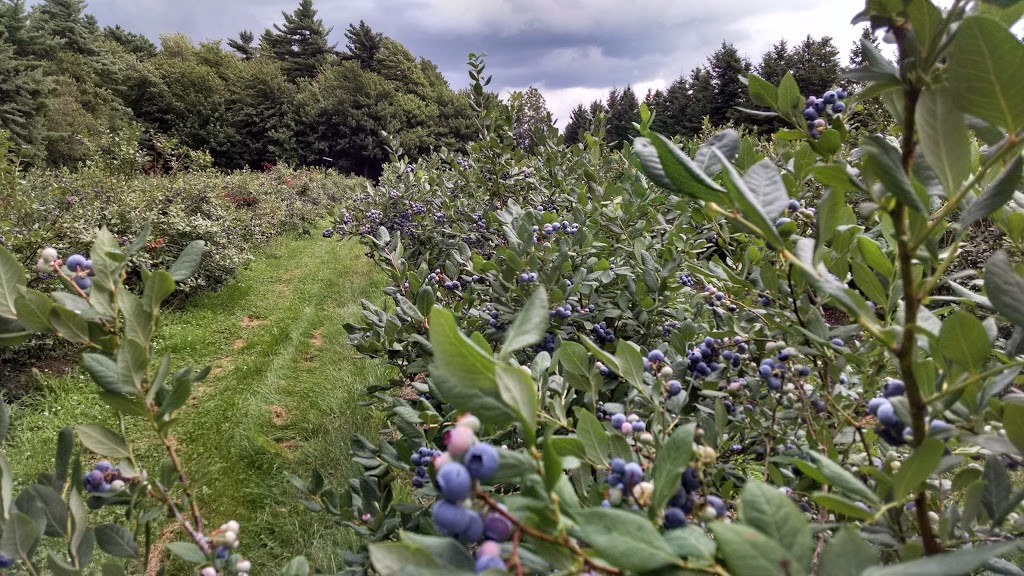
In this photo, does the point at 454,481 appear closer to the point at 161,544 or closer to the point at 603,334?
the point at 603,334

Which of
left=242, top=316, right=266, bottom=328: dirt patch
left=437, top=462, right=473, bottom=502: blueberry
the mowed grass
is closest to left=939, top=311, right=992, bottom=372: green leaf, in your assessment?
left=437, top=462, right=473, bottom=502: blueberry

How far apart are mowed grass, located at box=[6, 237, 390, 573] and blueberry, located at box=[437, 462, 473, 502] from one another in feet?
3.32

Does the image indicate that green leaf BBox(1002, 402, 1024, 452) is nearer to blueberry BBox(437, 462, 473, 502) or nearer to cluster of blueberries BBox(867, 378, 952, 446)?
cluster of blueberries BBox(867, 378, 952, 446)

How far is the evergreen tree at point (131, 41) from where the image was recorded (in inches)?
1266

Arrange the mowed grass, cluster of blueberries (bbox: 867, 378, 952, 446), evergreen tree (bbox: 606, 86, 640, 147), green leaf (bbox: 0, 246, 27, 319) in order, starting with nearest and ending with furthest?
cluster of blueberries (bbox: 867, 378, 952, 446) → green leaf (bbox: 0, 246, 27, 319) → the mowed grass → evergreen tree (bbox: 606, 86, 640, 147)

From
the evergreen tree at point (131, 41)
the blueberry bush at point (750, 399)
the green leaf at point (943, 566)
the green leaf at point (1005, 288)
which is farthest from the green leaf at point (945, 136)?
the evergreen tree at point (131, 41)

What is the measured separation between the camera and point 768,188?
59 centimetres

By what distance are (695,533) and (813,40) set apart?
32184 millimetres

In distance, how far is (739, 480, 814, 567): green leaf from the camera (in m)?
0.36

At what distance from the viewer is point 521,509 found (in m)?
0.44

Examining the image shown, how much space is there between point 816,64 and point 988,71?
99.6 feet

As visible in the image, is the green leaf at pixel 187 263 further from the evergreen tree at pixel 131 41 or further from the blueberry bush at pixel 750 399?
the evergreen tree at pixel 131 41

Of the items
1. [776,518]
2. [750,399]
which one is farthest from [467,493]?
[750,399]

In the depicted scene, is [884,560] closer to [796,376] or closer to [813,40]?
[796,376]
